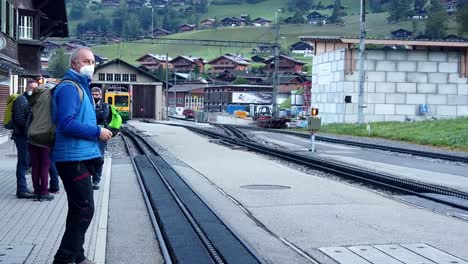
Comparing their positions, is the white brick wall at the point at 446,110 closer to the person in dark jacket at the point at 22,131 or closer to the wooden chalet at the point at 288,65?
the person in dark jacket at the point at 22,131

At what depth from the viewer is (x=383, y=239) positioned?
870 centimetres

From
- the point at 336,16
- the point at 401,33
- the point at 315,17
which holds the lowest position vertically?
the point at 401,33

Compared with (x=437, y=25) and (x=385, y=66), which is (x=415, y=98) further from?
(x=437, y=25)

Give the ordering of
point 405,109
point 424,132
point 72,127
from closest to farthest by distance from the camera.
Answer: point 72,127 → point 424,132 → point 405,109

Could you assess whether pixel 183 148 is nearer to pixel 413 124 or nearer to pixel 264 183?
pixel 264 183

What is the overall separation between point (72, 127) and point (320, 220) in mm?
5036

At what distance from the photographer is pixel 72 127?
6.09 meters

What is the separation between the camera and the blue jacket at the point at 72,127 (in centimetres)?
612

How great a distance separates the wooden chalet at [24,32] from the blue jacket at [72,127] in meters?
Result: 18.3

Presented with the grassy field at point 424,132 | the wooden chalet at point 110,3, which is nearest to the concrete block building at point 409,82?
the grassy field at point 424,132

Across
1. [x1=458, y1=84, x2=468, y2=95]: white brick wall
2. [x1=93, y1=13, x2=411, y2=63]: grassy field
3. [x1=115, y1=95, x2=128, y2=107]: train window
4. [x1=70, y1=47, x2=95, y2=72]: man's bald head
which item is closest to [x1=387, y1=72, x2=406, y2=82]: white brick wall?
[x1=458, y1=84, x2=468, y2=95]: white brick wall

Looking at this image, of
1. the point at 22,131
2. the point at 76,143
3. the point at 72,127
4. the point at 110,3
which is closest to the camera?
the point at 72,127

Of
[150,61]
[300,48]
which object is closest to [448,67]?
[150,61]

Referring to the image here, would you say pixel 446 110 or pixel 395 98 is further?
pixel 446 110
